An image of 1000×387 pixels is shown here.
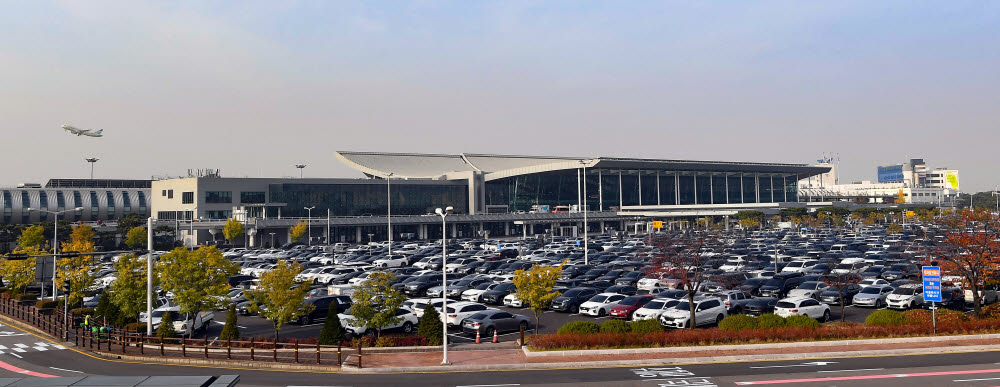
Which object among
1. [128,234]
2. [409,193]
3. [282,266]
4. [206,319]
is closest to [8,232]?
[128,234]

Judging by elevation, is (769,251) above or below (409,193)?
below

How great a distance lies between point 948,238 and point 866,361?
1420 centimetres

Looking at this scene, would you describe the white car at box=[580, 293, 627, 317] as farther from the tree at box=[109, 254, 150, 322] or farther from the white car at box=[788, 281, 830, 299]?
the tree at box=[109, 254, 150, 322]

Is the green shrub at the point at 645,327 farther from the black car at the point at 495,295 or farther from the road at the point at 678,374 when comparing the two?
the black car at the point at 495,295

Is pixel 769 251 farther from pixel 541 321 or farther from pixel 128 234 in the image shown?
pixel 128 234

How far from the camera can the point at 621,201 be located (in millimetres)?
141625

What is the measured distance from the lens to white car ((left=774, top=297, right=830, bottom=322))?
36344 millimetres

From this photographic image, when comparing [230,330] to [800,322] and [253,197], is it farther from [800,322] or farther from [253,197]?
[253,197]

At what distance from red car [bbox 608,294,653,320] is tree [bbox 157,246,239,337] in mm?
19217

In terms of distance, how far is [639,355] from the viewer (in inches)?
1078

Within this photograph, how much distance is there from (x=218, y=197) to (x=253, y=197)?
18.3 ft

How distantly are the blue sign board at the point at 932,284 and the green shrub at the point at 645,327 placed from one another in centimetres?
1112

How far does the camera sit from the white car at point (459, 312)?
3575 cm

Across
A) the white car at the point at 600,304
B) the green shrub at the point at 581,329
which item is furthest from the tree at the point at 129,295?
the white car at the point at 600,304
